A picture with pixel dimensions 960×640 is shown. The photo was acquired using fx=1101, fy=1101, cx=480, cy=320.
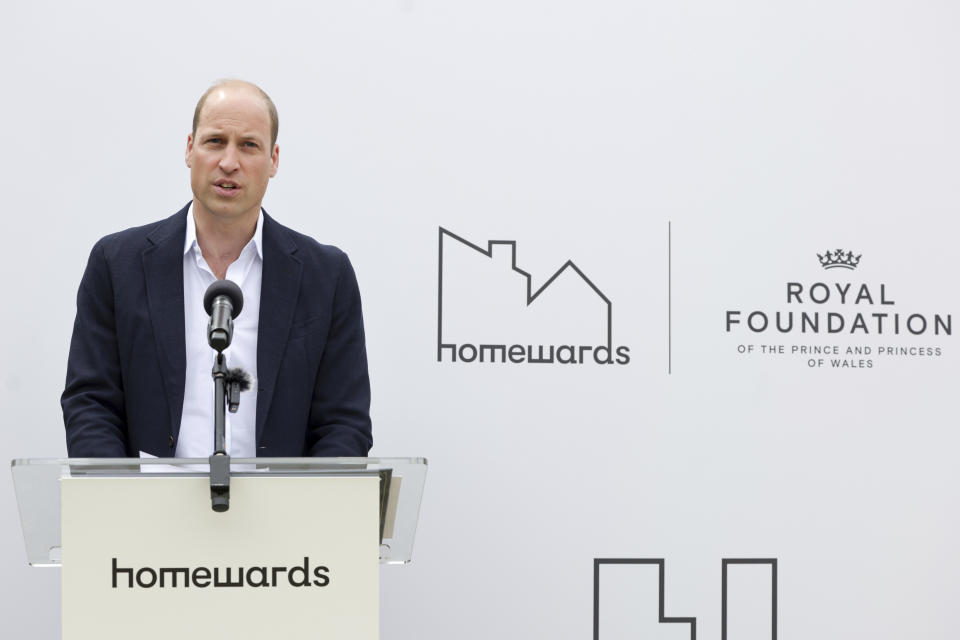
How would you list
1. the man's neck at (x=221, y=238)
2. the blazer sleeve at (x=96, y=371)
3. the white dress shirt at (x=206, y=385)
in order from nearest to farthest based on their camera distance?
the blazer sleeve at (x=96, y=371) < the white dress shirt at (x=206, y=385) < the man's neck at (x=221, y=238)

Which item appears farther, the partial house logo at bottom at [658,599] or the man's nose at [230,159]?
the partial house logo at bottom at [658,599]

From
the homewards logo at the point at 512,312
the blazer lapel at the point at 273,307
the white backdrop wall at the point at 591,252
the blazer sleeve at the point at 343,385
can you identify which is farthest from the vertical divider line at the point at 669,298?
the blazer lapel at the point at 273,307

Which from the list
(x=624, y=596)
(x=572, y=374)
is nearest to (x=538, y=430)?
(x=572, y=374)

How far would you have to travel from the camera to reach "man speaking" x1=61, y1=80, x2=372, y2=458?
94.2 inches

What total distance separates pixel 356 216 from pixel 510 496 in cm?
94

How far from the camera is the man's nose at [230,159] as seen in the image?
96.0 inches

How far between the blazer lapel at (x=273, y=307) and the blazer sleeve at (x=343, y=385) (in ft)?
0.38

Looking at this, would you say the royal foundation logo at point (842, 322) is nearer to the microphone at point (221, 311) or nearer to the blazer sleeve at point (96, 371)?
the blazer sleeve at point (96, 371)

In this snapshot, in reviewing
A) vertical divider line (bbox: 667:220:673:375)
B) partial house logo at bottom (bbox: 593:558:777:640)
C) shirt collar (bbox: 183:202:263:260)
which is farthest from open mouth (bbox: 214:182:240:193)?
partial house logo at bottom (bbox: 593:558:777:640)

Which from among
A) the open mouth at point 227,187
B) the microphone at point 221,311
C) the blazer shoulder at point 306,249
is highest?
the open mouth at point 227,187

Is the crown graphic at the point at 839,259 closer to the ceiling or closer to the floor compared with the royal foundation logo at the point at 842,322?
closer to the ceiling

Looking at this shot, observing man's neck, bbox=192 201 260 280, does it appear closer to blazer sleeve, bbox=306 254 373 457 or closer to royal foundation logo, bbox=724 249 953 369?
blazer sleeve, bbox=306 254 373 457

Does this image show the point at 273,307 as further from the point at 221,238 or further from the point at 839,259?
the point at 839,259

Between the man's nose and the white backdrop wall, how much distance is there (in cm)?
71
